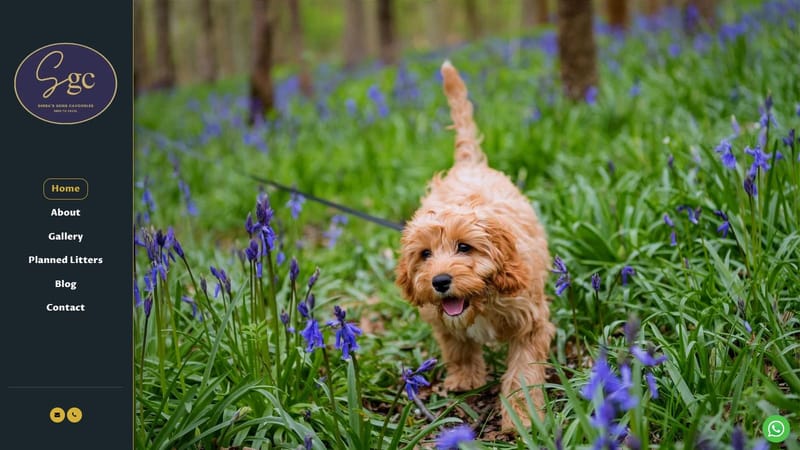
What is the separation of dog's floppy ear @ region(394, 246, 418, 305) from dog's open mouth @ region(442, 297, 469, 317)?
0.71ft

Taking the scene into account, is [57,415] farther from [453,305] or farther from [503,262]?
[503,262]

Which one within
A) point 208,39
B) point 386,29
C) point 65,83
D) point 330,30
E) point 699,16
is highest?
point 330,30

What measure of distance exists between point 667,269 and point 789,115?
2.11m

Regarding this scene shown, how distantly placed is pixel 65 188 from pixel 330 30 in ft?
146

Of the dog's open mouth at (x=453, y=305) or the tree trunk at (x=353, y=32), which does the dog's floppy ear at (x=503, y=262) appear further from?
the tree trunk at (x=353, y=32)

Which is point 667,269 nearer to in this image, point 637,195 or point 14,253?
point 637,195

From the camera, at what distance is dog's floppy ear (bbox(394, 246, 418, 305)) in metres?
2.97

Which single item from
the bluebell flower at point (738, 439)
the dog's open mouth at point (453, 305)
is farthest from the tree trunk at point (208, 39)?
the bluebell flower at point (738, 439)

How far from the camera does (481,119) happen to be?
23.5 ft

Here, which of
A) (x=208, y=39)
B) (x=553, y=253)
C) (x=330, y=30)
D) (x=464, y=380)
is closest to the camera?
(x=464, y=380)

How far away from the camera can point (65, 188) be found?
1.92m

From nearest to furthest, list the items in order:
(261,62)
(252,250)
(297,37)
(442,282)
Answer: (252,250), (442,282), (261,62), (297,37)

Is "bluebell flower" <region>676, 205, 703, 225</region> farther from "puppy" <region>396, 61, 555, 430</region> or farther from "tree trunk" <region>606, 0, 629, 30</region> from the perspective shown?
"tree trunk" <region>606, 0, 629, 30</region>

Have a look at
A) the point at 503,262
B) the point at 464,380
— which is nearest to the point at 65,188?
the point at 503,262
